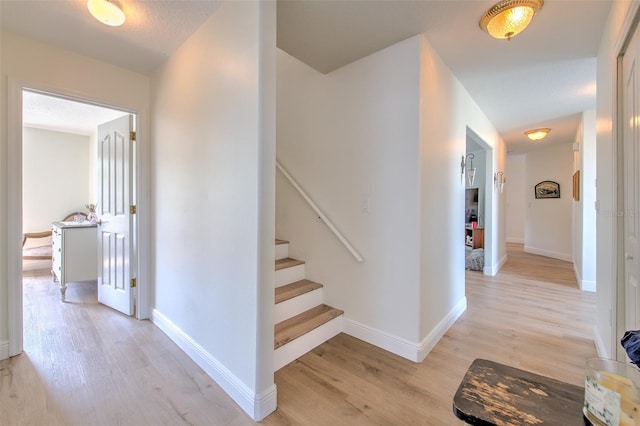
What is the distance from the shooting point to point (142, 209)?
2.69m

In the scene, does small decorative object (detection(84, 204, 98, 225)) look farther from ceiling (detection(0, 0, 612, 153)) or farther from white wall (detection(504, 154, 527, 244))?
white wall (detection(504, 154, 527, 244))

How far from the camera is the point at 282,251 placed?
9.41 ft

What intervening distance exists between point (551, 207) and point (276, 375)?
727 centimetres

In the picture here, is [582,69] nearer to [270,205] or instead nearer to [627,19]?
[627,19]

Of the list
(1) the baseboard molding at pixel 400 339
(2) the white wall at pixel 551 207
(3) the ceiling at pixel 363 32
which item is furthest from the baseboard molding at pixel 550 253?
(1) the baseboard molding at pixel 400 339

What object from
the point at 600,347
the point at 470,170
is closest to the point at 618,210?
the point at 600,347

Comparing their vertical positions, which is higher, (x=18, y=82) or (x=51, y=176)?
(x=18, y=82)

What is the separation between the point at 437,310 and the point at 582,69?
2644mm

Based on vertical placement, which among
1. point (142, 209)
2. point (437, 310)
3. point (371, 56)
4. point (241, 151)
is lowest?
point (437, 310)

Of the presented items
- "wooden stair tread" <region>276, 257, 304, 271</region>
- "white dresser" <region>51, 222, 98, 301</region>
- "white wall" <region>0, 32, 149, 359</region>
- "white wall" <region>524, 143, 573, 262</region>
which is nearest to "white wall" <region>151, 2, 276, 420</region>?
"white wall" <region>0, 32, 149, 359</region>

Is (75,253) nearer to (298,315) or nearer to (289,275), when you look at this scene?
(289,275)

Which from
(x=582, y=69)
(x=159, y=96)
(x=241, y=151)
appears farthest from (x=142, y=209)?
(x=582, y=69)

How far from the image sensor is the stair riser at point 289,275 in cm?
250

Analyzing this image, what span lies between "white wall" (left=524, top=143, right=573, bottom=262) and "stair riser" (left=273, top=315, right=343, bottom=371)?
6.02 m
